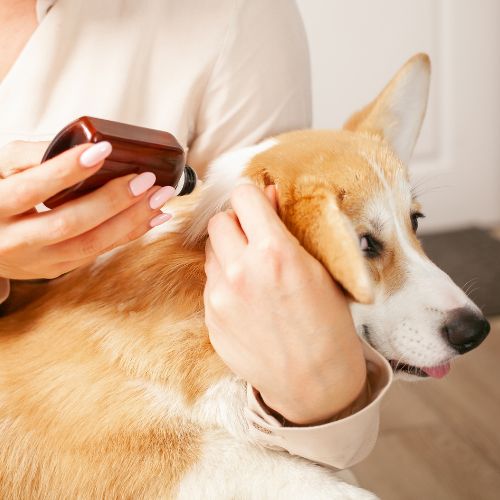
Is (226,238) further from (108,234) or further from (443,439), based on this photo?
(443,439)

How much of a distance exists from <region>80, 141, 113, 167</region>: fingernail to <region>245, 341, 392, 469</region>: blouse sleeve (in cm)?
33

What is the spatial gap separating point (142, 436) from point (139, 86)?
0.59 metres

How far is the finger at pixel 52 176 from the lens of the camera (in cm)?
61

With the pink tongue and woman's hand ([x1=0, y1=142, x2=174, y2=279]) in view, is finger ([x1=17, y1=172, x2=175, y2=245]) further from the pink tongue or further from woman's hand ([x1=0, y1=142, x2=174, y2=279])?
the pink tongue

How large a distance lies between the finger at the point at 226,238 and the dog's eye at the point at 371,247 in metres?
0.19

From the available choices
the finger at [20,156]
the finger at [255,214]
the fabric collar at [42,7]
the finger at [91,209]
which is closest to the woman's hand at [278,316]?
the finger at [255,214]

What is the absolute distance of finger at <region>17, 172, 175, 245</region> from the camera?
2.18 ft

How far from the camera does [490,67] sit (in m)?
2.85

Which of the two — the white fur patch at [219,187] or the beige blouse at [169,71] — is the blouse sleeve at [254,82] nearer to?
the beige blouse at [169,71]

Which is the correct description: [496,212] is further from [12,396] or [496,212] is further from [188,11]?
[12,396]

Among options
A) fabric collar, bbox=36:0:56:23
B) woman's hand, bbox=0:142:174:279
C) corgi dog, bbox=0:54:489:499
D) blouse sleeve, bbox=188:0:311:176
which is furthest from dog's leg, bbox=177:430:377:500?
fabric collar, bbox=36:0:56:23

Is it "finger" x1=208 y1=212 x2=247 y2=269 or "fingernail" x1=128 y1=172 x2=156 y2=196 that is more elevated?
"fingernail" x1=128 y1=172 x2=156 y2=196

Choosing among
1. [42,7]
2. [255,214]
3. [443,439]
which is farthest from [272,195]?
[443,439]

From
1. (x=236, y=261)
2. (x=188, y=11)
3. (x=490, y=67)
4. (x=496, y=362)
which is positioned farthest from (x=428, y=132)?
(x=236, y=261)
